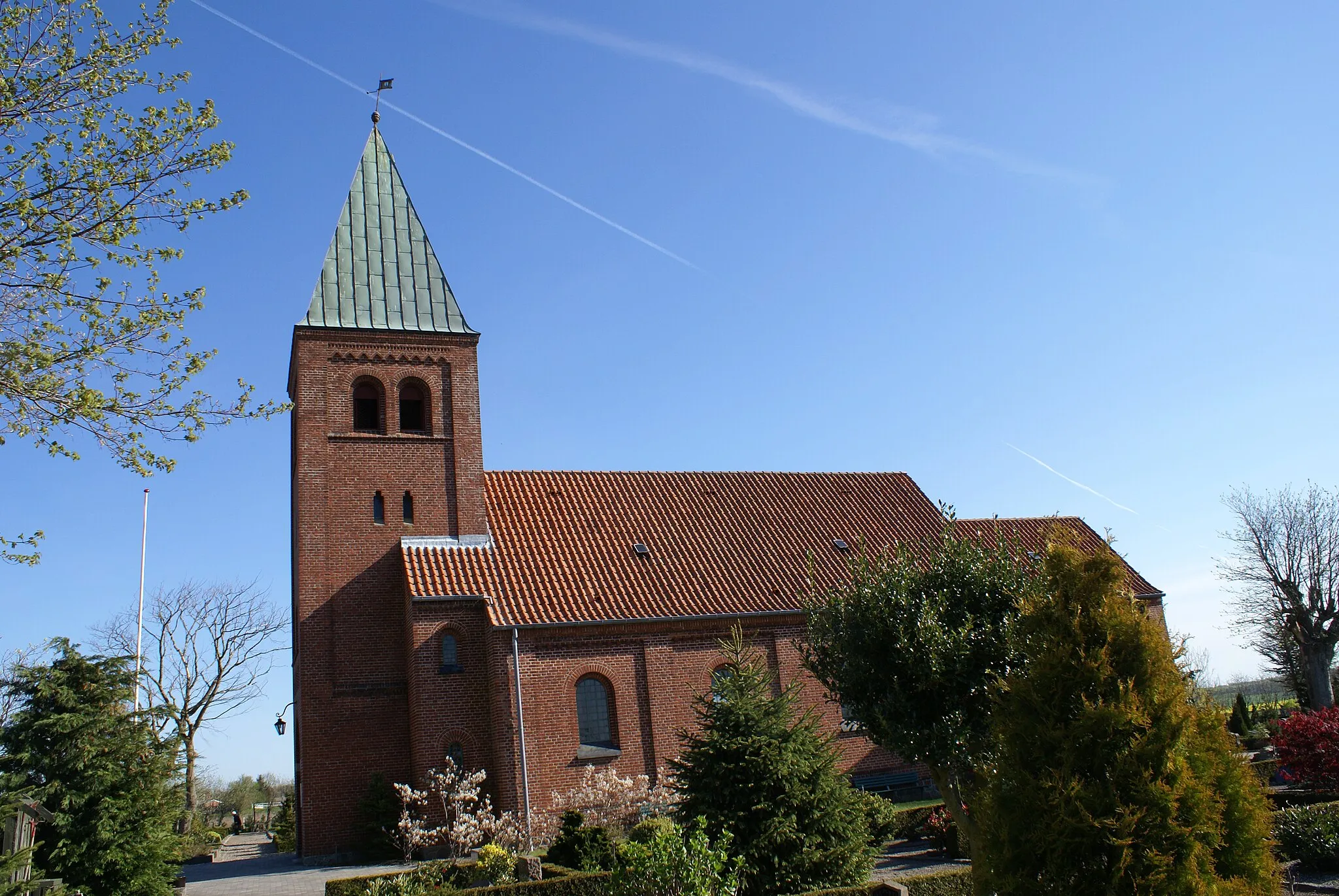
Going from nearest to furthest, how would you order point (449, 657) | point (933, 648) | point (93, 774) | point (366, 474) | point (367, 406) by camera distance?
1. point (933, 648)
2. point (93, 774)
3. point (449, 657)
4. point (366, 474)
5. point (367, 406)

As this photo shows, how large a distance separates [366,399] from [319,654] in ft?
23.0

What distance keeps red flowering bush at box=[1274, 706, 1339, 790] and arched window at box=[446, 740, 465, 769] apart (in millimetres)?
17159

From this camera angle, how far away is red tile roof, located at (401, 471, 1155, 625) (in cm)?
2372

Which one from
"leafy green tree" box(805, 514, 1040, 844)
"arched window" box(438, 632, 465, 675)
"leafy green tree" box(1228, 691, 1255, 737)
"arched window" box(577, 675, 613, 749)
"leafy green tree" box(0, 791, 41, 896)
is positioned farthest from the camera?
"leafy green tree" box(1228, 691, 1255, 737)

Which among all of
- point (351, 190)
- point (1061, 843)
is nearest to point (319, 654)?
point (351, 190)

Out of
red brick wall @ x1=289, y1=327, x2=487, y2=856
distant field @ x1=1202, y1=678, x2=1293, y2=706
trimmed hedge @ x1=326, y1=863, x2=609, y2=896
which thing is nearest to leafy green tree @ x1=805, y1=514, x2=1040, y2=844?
trimmed hedge @ x1=326, y1=863, x2=609, y2=896

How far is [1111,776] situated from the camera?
27.7 feet

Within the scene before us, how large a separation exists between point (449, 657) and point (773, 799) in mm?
12070

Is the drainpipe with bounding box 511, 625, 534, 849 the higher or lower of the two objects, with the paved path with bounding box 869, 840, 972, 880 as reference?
higher

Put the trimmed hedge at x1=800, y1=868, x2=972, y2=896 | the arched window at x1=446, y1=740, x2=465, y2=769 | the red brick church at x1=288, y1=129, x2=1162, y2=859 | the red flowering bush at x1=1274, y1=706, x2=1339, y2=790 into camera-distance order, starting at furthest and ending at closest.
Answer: the red brick church at x1=288, y1=129, x2=1162, y2=859 < the arched window at x1=446, y1=740, x2=465, y2=769 < the red flowering bush at x1=1274, y1=706, x2=1339, y2=790 < the trimmed hedge at x1=800, y1=868, x2=972, y2=896

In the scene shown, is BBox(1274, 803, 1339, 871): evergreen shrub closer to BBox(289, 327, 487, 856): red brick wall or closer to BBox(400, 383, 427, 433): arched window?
BBox(289, 327, 487, 856): red brick wall

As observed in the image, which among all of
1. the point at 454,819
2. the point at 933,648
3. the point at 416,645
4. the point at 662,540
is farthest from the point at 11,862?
the point at 662,540

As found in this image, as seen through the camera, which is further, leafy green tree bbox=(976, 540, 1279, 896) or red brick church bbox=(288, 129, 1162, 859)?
red brick church bbox=(288, 129, 1162, 859)

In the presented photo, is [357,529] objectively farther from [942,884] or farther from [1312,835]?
[1312,835]
